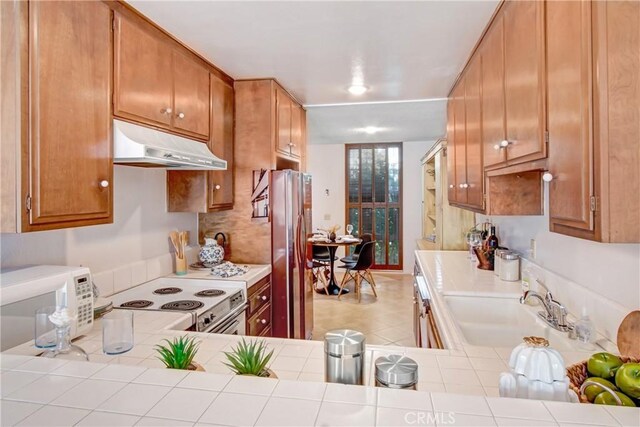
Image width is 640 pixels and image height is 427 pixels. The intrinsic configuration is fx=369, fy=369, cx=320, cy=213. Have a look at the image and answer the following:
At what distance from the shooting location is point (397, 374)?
821 mm

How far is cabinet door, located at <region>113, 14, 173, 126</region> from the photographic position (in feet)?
6.09

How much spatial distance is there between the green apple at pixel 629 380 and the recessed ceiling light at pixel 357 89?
9.03ft

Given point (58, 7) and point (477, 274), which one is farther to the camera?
point (477, 274)

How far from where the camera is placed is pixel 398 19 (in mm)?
1983

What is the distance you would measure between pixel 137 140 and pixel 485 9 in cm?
187

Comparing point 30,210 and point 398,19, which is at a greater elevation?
point 398,19

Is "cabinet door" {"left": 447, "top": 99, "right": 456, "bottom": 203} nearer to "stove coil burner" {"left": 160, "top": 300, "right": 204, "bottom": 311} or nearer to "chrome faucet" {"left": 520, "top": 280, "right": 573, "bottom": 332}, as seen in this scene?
"chrome faucet" {"left": 520, "top": 280, "right": 573, "bottom": 332}

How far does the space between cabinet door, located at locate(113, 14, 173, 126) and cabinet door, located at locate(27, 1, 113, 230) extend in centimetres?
8

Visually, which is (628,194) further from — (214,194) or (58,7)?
(214,194)

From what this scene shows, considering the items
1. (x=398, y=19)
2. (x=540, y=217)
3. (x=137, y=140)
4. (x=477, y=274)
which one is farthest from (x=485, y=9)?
(x=137, y=140)

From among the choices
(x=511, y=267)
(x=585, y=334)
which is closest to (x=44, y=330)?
(x=585, y=334)

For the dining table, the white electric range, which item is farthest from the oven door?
the dining table

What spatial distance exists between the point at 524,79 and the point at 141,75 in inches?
74.1

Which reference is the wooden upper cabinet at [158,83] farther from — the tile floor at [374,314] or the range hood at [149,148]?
the tile floor at [374,314]
